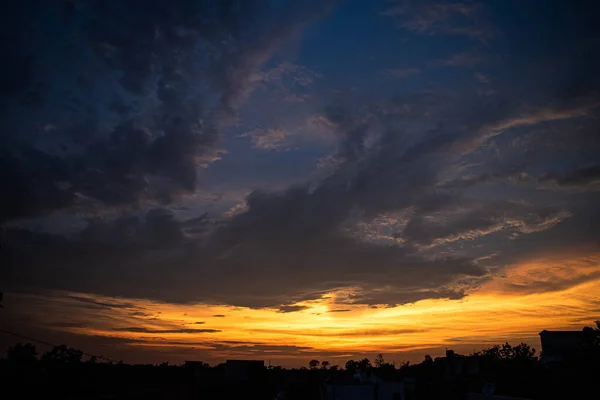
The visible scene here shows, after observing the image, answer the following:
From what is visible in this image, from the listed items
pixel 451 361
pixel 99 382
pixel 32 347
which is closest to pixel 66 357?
pixel 32 347

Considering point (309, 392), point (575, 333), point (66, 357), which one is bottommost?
point (309, 392)

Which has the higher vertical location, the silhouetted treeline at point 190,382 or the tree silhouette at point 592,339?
the tree silhouette at point 592,339

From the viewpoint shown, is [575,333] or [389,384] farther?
[575,333]

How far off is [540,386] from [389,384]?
63.7 ft

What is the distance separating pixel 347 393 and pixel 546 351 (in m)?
40.1

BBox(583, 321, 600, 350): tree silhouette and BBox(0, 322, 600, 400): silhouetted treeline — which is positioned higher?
BBox(583, 321, 600, 350): tree silhouette

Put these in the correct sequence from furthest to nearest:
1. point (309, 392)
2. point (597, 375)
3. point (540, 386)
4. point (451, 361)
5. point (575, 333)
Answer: point (451, 361) < point (575, 333) < point (309, 392) < point (540, 386) < point (597, 375)

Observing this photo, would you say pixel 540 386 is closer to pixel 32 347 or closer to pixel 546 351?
pixel 546 351

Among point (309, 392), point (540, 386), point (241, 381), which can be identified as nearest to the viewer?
point (540, 386)

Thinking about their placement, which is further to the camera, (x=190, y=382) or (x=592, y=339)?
(x=592, y=339)

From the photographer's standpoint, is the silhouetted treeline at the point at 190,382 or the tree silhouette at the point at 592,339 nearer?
the silhouetted treeline at the point at 190,382

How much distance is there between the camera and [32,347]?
70.4 m

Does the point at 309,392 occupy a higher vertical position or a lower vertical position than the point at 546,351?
lower

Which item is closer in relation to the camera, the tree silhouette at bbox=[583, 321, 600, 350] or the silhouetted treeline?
the silhouetted treeline
